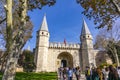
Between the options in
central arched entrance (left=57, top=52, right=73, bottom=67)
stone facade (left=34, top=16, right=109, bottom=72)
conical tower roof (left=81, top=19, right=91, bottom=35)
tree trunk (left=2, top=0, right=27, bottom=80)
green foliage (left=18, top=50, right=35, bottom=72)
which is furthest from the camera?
conical tower roof (left=81, top=19, right=91, bottom=35)

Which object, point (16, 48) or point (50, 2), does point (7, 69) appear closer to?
point (16, 48)

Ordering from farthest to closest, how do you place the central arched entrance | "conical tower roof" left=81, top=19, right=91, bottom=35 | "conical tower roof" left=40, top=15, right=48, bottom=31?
"conical tower roof" left=81, top=19, right=91, bottom=35 → the central arched entrance → "conical tower roof" left=40, top=15, right=48, bottom=31

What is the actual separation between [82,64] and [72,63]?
2.76 meters

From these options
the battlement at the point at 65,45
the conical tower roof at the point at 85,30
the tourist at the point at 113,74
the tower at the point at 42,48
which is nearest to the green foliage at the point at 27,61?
the tower at the point at 42,48

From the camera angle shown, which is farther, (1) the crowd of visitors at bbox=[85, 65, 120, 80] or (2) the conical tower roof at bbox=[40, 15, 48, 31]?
(2) the conical tower roof at bbox=[40, 15, 48, 31]

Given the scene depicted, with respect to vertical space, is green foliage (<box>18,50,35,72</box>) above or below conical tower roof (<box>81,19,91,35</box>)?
below

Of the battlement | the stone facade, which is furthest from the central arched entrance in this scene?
the battlement

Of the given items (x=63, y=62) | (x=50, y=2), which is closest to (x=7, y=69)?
(x=50, y=2)

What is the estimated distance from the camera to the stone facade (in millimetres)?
33812

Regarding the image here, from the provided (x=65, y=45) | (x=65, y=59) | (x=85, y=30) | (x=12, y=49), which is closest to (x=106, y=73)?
(x=12, y=49)

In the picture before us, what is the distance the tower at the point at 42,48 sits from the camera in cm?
3266

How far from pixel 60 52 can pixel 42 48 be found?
18.4 ft

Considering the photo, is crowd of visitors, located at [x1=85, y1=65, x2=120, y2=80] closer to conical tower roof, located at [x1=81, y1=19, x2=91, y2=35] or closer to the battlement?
the battlement

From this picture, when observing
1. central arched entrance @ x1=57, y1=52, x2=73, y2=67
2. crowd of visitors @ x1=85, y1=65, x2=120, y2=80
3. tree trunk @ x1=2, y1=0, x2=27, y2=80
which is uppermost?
central arched entrance @ x1=57, y1=52, x2=73, y2=67
